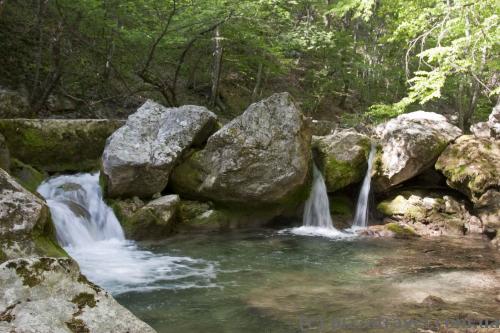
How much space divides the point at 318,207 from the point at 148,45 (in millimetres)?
6814

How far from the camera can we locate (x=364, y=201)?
11719 millimetres

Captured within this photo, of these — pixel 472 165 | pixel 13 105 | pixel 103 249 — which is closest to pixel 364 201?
pixel 472 165

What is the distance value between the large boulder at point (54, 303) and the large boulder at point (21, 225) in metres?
1.28

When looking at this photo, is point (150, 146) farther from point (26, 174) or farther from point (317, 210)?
point (317, 210)

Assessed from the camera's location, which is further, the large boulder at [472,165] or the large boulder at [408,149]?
the large boulder at [408,149]

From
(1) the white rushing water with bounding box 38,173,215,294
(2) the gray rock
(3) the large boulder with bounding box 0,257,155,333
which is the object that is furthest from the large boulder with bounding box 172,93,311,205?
(3) the large boulder with bounding box 0,257,155,333

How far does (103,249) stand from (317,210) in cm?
521

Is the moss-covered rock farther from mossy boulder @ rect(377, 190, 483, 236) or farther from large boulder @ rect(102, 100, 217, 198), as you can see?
mossy boulder @ rect(377, 190, 483, 236)

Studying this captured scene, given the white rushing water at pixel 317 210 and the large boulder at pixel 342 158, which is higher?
the large boulder at pixel 342 158

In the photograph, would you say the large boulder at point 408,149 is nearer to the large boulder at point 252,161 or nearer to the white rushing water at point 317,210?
the white rushing water at point 317,210

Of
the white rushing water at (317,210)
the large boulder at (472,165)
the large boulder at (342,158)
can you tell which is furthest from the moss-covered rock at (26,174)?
the large boulder at (472,165)

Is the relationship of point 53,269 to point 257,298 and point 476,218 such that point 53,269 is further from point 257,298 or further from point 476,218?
point 476,218

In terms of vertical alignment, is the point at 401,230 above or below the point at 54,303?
below

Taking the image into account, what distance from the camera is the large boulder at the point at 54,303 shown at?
2748mm
